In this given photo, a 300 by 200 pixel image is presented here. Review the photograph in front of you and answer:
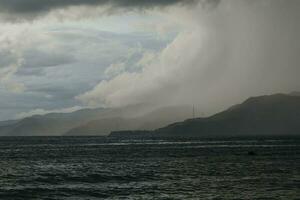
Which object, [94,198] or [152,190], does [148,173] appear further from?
[94,198]

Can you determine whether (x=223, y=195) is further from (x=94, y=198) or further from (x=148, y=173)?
(x=148, y=173)

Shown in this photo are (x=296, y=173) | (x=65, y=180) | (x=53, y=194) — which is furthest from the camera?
(x=296, y=173)

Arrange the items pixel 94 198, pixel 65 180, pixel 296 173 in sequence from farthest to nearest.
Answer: pixel 296 173
pixel 65 180
pixel 94 198

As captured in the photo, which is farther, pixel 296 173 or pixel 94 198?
pixel 296 173

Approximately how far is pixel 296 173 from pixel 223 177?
1195 cm

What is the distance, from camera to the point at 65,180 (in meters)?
69.6

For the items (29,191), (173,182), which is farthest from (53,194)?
(173,182)

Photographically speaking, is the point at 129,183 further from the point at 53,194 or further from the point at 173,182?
the point at 53,194

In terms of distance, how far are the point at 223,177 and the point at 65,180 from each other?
21.3 metres

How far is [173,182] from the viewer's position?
65188 mm

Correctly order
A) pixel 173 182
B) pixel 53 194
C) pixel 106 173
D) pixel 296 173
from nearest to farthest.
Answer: pixel 53 194
pixel 173 182
pixel 296 173
pixel 106 173

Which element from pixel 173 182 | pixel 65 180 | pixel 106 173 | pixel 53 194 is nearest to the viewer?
pixel 53 194

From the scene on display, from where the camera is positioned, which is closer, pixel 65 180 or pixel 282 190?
pixel 282 190

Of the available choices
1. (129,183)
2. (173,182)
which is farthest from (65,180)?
(173,182)
